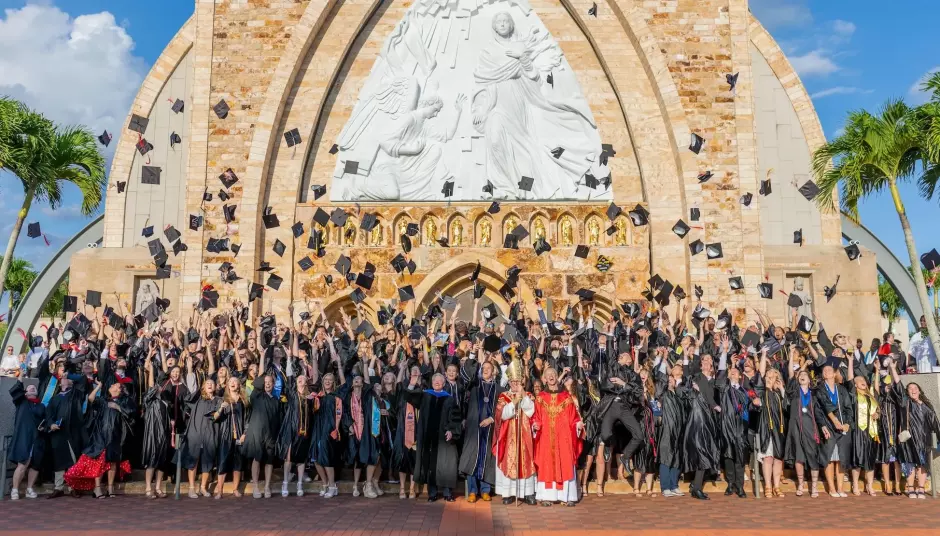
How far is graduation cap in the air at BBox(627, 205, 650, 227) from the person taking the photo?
704 inches

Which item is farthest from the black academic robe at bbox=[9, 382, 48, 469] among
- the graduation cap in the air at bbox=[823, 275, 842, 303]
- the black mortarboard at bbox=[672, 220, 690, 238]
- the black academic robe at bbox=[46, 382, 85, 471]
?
the graduation cap in the air at bbox=[823, 275, 842, 303]

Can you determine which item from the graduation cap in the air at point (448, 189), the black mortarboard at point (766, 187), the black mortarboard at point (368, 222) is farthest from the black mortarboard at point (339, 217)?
the black mortarboard at point (766, 187)

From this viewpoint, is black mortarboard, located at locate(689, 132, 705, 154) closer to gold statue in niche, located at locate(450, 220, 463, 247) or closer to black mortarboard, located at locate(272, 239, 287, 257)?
gold statue in niche, located at locate(450, 220, 463, 247)

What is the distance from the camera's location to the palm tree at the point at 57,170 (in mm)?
14938

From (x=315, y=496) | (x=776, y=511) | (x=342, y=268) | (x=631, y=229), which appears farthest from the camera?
(x=631, y=229)

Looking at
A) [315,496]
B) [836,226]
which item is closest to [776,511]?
[315,496]

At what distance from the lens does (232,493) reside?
34.3 ft

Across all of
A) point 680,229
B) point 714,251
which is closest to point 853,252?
point 714,251

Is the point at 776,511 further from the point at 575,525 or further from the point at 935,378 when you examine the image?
the point at 935,378

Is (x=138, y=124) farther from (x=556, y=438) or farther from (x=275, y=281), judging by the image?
(x=556, y=438)

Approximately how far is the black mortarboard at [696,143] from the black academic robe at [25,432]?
13.2 m

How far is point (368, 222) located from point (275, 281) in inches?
91.5

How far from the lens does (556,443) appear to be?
383 inches

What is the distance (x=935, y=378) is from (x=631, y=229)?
815cm
